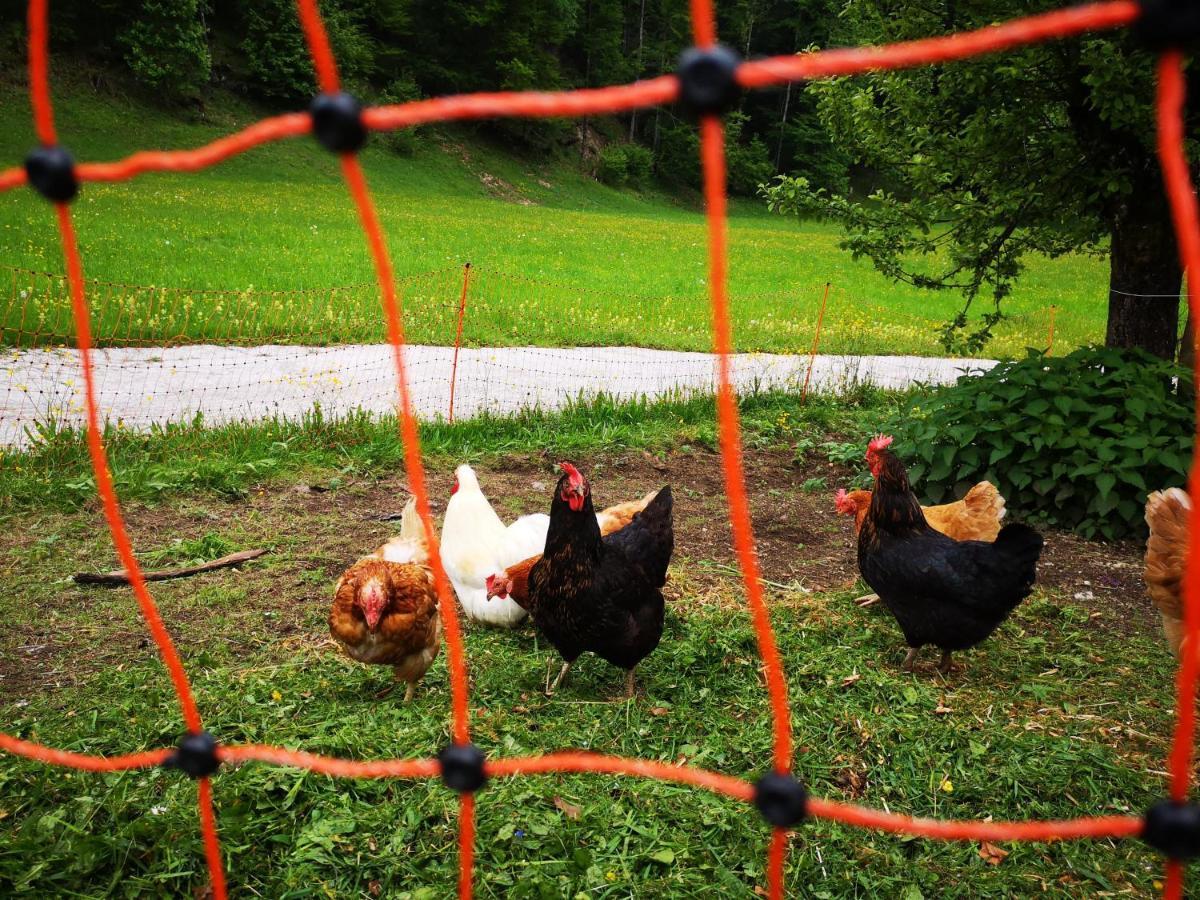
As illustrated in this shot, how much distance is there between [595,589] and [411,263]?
12.2 meters

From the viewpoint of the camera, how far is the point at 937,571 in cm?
330

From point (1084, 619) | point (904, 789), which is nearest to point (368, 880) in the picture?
point (904, 789)

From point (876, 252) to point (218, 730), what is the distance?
17.4 feet

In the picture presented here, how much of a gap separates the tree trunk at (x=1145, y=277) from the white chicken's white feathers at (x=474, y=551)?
430 centimetres

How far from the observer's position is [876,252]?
20.0 feet

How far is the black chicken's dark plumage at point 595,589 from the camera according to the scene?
315 centimetres

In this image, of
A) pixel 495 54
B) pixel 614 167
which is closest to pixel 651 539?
pixel 614 167

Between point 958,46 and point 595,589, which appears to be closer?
point 958,46

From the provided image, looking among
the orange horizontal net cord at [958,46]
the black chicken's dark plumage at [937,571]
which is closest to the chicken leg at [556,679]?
the black chicken's dark plumage at [937,571]

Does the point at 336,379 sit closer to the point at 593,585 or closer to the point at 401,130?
the point at 593,585

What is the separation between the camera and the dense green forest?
27672 mm

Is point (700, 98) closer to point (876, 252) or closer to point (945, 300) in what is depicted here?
point (876, 252)

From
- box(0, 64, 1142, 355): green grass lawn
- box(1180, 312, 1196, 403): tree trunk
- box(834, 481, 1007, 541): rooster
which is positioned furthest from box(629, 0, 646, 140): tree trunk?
box(834, 481, 1007, 541): rooster

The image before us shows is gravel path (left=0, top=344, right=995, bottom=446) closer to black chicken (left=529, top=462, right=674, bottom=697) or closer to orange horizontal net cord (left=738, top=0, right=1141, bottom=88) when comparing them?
black chicken (left=529, top=462, right=674, bottom=697)
